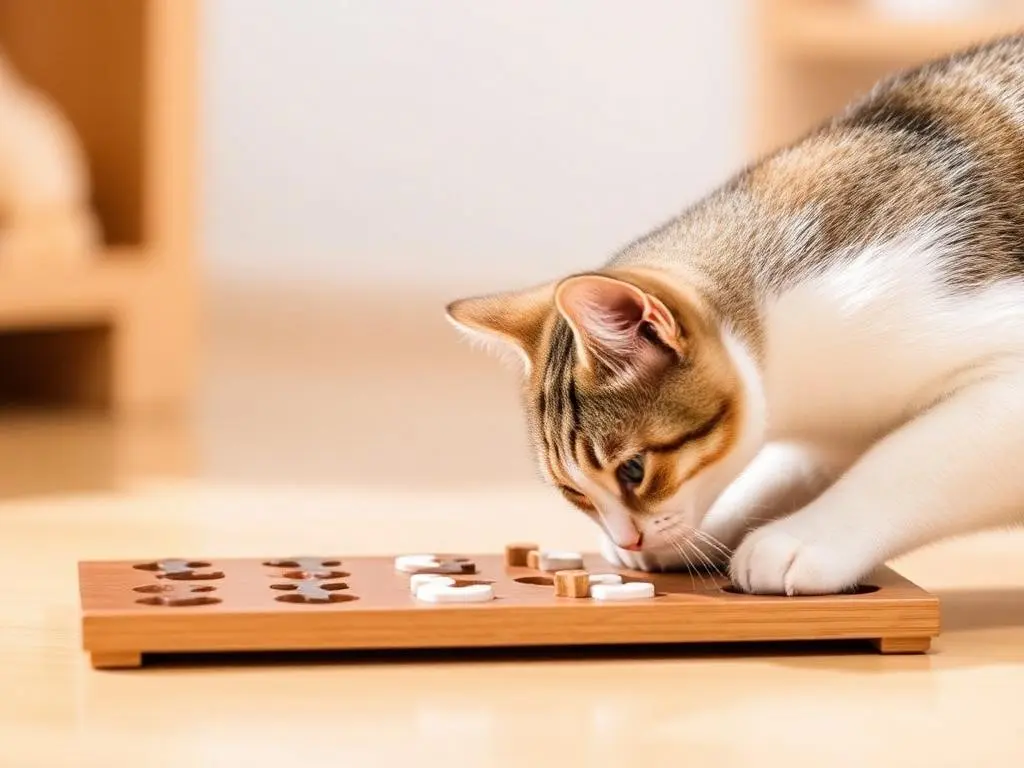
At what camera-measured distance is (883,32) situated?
3240mm

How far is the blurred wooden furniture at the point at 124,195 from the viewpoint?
3197 mm

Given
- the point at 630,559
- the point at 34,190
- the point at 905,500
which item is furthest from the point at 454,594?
the point at 34,190

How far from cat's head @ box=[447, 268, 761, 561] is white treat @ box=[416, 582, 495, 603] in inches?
6.4

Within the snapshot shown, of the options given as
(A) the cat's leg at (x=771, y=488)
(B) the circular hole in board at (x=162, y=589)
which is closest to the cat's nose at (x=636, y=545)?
(A) the cat's leg at (x=771, y=488)

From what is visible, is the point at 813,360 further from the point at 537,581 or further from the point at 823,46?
the point at 823,46

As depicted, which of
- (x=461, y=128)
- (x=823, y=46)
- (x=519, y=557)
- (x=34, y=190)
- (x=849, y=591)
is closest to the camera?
(x=849, y=591)

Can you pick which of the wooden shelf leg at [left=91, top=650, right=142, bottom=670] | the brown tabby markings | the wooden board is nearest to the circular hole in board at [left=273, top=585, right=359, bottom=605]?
the wooden board

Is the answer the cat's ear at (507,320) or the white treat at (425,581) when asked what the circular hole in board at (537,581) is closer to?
the white treat at (425,581)

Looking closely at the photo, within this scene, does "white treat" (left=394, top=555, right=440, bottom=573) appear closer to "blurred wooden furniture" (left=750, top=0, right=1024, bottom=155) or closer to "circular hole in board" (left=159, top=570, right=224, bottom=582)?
"circular hole in board" (left=159, top=570, right=224, bottom=582)

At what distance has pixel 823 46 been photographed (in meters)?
3.26

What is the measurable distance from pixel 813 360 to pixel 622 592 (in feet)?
0.87

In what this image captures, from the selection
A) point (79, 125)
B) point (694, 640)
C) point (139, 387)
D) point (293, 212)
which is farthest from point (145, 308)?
point (694, 640)

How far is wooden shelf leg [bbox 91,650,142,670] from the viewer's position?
3.95 ft

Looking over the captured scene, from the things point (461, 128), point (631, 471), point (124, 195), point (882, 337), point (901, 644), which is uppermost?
point (461, 128)
